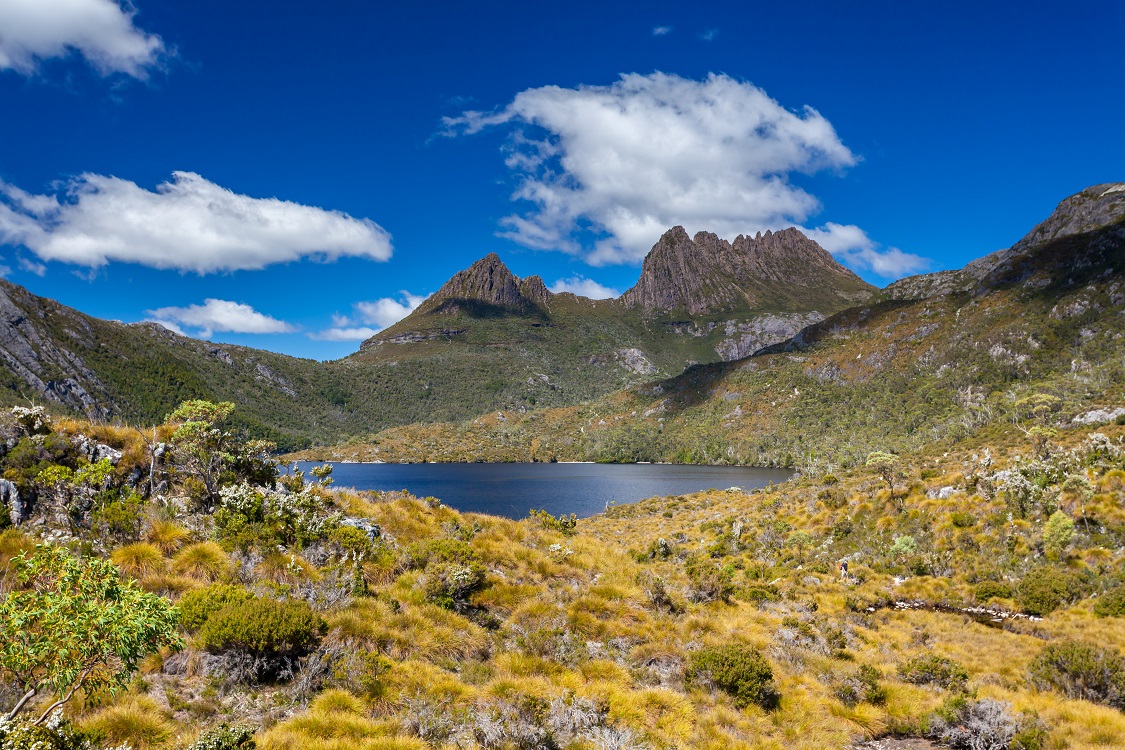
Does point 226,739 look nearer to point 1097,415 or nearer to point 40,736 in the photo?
point 40,736

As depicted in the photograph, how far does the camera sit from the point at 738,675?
11.8 metres

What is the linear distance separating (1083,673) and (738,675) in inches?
364

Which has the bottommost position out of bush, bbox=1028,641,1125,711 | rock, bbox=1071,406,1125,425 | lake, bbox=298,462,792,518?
lake, bbox=298,462,792,518

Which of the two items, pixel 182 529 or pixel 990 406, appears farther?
pixel 990 406

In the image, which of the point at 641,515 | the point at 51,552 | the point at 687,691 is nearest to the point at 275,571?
the point at 51,552

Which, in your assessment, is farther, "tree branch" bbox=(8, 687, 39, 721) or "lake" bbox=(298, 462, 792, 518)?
"lake" bbox=(298, 462, 792, 518)

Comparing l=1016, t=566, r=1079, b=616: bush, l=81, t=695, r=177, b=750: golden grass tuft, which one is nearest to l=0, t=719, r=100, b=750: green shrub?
l=81, t=695, r=177, b=750: golden grass tuft

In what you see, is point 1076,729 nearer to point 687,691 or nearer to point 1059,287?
point 687,691

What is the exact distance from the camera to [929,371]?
190500 millimetres

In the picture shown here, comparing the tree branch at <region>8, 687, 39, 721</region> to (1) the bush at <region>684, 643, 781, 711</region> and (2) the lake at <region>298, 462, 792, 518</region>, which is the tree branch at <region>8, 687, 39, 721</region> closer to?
(1) the bush at <region>684, 643, 781, 711</region>

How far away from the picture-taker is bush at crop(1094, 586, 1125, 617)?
731 inches

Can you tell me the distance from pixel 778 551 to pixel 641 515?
31438 mm

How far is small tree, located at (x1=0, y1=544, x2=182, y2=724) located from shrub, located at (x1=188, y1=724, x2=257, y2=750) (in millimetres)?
1630

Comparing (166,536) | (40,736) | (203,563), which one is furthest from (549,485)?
(40,736)
